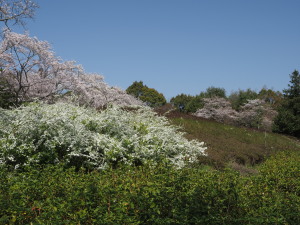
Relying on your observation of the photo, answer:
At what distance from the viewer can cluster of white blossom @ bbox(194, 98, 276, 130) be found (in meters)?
38.3

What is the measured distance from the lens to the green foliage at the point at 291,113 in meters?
29.4

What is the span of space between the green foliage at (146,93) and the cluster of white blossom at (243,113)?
12518mm

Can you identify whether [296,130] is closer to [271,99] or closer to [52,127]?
[271,99]

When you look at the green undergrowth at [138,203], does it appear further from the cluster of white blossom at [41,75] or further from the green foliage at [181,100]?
the green foliage at [181,100]

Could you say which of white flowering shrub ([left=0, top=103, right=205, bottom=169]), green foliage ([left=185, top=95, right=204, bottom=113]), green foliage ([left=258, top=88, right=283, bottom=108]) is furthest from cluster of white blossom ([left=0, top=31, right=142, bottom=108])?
green foliage ([left=258, top=88, right=283, bottom=108])

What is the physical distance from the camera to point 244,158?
37.0 feet

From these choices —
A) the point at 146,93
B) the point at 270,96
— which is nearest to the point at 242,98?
the point at 270,96

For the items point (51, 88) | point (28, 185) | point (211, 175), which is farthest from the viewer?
point (51, 88)

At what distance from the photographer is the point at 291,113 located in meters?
30.3

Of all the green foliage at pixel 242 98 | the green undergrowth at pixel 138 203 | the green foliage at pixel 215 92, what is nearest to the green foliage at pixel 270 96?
the green foliage at pixel 242 98

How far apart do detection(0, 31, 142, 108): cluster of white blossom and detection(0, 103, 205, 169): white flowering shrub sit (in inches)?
261

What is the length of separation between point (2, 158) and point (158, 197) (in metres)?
4.41

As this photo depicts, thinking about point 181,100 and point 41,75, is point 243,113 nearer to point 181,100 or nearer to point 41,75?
point 181,100

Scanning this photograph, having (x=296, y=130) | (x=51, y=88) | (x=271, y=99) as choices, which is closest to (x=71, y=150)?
(x=51, y=88)
